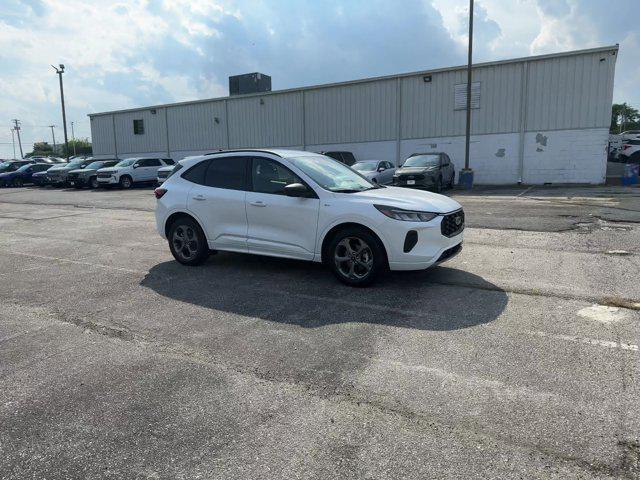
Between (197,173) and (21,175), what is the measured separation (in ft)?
109

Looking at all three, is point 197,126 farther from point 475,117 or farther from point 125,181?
point 475,117

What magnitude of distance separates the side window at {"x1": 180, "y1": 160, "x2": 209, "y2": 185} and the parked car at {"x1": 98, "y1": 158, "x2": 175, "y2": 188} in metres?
22.4

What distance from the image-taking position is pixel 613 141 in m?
34.4

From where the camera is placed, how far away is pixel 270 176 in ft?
22.0

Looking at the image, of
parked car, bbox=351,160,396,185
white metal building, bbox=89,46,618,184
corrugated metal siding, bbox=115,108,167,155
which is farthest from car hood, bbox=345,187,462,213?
corrugated metal siding, bbox=115,108,167,155

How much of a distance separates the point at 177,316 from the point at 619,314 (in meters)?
4.61

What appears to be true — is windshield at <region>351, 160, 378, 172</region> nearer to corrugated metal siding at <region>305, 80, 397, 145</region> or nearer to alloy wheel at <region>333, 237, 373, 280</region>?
corrugated metal siding at <region>305, 80, 397, 145</region>

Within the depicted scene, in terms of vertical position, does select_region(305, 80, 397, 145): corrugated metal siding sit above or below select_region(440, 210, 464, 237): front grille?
above

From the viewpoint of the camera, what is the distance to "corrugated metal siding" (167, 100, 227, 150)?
35.8 m

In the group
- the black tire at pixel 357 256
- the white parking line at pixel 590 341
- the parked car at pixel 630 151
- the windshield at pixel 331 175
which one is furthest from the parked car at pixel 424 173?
the parked car at pixel 630 151

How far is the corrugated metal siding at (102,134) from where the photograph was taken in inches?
1720

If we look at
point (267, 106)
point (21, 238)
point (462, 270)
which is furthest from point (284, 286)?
point (267, 106)

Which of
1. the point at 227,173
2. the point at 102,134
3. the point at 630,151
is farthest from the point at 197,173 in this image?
the point at 102,134

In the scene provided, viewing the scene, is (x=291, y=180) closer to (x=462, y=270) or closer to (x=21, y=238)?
(x=462, y=270)
